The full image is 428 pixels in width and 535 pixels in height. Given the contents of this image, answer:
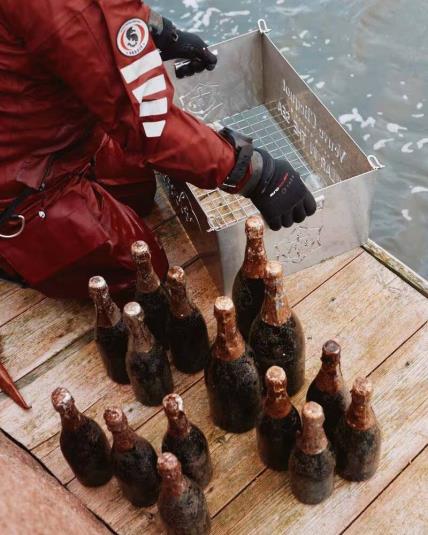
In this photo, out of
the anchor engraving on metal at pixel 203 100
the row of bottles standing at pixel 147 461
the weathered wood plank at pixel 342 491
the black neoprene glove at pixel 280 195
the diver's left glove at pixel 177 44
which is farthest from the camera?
the anchor engraving on metal at pixel 203 100

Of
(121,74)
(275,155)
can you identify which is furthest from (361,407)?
(275,155)

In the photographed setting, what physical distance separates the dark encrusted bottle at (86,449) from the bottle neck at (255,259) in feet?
1.73

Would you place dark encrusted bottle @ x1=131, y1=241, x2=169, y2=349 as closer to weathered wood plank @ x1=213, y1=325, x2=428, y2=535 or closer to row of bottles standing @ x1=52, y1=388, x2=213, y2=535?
row of bottles standing @ x1=52, y1=388, x2=213, y2=535

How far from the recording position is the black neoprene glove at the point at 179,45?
6.65 ft

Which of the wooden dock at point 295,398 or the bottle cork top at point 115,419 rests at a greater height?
the bottle cork top at point 115,419

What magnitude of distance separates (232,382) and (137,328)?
0.86ft

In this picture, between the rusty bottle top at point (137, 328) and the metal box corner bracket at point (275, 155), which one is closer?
the rusty bottle top at point (137, 328)

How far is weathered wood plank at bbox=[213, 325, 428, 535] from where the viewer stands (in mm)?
1459

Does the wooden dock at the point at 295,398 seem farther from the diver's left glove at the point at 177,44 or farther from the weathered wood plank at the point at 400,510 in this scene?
the diver's left glove at the point at 177,44

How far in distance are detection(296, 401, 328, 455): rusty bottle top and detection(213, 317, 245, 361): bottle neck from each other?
0.23 m

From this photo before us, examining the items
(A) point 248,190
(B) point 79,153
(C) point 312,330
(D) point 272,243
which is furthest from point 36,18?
(C) point 312,330

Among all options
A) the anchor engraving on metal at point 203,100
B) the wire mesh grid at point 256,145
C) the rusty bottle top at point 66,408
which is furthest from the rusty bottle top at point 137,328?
the anchor engraving on metal at point 203,100

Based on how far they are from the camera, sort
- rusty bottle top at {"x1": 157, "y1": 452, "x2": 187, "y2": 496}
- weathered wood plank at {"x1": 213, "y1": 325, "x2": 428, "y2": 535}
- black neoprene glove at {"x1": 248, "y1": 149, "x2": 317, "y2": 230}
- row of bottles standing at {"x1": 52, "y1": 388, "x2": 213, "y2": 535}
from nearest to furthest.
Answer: rusty bottle top at {"x1": 157, "y1": 452, "x2": 187, "y2": 496}
row of bottles standing at {"x1": 52, "y1": 388, "x2": 213, "y2": 535}
weathered wood plank at {"x1": 213, "y1": 325, "x2": 428, "y2": 535}
black neoprene glove at {"x1": 248, "y1": 149, "x2": 317, "y2": 230}

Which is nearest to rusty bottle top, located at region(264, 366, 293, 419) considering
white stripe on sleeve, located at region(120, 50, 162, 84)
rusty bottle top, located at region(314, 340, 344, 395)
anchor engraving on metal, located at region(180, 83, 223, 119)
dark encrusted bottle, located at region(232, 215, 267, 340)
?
rusty bottle top, located at region(314, 340, 344, 395)
